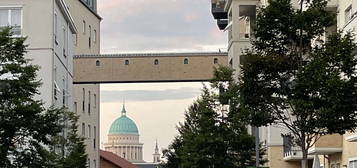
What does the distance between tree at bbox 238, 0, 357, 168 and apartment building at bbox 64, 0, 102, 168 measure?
54.5m

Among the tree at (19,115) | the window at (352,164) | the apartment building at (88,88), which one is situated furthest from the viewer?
the apartment building at (88,88)

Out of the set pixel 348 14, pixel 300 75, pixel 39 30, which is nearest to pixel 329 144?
pixel 348 14

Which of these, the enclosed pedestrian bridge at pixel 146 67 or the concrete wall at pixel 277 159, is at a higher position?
the enclosed pedestrian bridge at pixel 146 67

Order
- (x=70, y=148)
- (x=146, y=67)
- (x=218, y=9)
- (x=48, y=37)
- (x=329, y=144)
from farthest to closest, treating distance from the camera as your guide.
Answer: (x=218, y=9) < (x=146, y=67) < (x=48, y=37) < (x=70, y=148) < (x=329, y=144)

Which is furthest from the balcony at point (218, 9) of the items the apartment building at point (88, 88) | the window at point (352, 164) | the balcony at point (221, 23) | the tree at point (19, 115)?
the tree at point (19, 115)

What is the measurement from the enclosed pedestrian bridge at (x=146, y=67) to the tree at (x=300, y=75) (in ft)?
158

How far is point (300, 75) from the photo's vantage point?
931 inches

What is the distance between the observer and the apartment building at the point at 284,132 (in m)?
39.1

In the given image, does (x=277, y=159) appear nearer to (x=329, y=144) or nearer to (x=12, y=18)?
(x=329, y=144)

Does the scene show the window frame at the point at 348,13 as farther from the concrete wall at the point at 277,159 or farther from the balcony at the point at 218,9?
the balcony at the point at 218,9

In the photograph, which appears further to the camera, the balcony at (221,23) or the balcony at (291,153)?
the balcony at (221,23)

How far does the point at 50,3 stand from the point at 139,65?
81.2ft

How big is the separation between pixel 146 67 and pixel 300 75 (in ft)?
166

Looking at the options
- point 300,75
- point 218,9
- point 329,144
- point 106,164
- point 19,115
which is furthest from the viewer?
point 106,164
